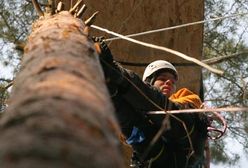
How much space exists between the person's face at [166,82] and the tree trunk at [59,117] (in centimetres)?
203

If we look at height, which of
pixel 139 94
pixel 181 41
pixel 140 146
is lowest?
pixel 140 146

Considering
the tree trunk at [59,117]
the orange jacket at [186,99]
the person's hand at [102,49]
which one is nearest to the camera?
the tree trunk at [59,117]

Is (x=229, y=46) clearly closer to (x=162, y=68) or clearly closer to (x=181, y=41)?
(x=181, y=41)

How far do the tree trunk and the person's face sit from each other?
2029mm

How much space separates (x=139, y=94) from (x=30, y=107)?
6.64ft

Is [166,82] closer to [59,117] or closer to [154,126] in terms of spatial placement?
[154,126]

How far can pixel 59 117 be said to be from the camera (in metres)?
1.12

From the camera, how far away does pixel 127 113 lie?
11.1ft

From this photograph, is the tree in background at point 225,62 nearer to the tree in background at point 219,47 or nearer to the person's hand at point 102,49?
the tree in background at point 219,47

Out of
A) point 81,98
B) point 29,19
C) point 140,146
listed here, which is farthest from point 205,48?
point 81,98

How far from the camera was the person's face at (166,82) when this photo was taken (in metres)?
3.82

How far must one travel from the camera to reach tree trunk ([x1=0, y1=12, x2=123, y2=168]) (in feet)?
3.17

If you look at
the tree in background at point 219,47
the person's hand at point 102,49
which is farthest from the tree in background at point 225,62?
the person's hand at point 102,49

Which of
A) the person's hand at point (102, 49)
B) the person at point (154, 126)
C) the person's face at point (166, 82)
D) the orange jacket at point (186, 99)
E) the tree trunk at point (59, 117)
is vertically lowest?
the tree trunk at point (59, 117)
